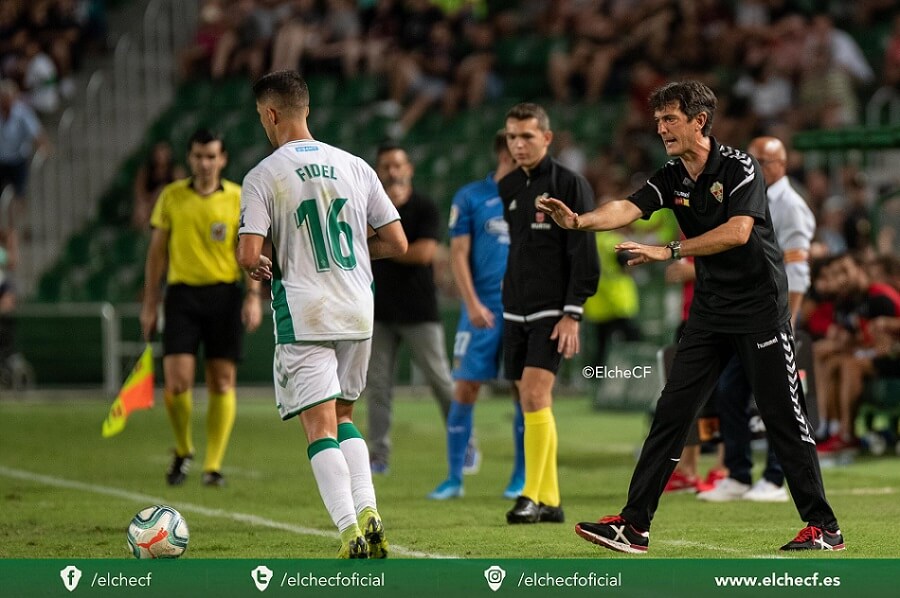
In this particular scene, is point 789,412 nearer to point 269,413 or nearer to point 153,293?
point 153,293

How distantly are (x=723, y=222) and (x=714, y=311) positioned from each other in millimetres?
459

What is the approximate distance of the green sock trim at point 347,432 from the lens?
7504 mm

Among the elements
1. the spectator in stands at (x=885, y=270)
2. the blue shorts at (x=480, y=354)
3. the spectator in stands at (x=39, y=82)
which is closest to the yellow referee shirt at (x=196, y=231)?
the blue shorts at (x=480, y=354)

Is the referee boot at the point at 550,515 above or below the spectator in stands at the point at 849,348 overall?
below

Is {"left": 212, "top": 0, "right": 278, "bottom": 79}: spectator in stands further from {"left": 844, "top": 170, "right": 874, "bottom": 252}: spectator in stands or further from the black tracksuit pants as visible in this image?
the black tracksuit pants

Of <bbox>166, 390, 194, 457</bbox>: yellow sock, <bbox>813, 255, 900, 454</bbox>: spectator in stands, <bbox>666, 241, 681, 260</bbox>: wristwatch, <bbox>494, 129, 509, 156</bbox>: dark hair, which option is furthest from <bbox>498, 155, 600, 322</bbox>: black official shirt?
<bbox>813, 255, 900, 454</bbox>: spectator in stands

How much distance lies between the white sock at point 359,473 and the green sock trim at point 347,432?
23 millimetres

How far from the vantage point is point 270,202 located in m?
7.29

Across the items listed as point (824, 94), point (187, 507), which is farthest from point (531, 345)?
point (824, 94)

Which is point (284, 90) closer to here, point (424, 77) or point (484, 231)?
point (484, 231)

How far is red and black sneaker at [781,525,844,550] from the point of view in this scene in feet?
24.2

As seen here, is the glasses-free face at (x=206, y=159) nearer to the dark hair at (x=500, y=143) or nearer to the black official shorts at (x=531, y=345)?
the dark hair at (x=500, y=143)
